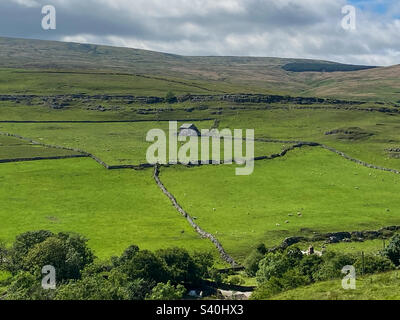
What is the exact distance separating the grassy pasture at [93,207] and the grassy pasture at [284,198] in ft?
16.3

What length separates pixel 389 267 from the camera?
55.3 m

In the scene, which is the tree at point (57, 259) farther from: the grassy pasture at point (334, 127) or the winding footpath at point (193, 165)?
the grassy pasture at point (334, 127)

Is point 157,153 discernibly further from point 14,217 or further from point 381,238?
point 381,238

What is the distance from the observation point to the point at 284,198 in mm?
98000

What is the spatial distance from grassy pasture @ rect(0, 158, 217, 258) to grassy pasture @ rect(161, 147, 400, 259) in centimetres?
496

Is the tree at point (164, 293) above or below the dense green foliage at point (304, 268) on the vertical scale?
below

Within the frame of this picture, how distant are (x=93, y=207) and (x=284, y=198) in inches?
1423

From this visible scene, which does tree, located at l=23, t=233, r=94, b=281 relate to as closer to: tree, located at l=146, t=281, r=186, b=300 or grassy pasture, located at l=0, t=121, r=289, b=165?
tree, located at l=146, t=281, r=186, b=300

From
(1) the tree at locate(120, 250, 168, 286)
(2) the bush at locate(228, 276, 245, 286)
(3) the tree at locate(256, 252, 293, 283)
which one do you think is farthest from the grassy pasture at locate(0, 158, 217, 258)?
(3) the tree at locate(256, 252, 293, 283)

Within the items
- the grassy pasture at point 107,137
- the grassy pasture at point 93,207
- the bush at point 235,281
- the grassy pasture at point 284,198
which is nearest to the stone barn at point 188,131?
the grassy pasture at point 107,137

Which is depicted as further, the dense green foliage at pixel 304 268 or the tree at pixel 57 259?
the tree at pixel 57 259

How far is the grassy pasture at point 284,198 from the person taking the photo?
80.4 metres

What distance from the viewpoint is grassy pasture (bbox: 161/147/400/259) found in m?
80.4
